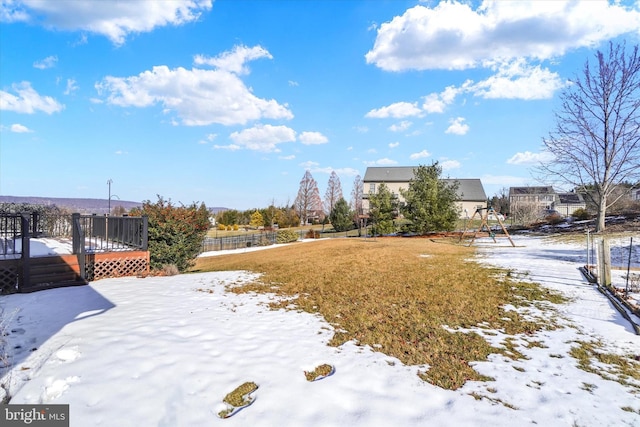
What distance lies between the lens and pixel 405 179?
5866 cm

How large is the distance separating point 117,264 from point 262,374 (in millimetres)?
6430

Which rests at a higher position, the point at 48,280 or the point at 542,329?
the point at 48,280

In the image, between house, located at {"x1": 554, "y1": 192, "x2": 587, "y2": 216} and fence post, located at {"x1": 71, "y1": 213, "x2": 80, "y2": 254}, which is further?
house, located at {"x1": 554, "y1": 192, "x2": 587, "y2": 216}

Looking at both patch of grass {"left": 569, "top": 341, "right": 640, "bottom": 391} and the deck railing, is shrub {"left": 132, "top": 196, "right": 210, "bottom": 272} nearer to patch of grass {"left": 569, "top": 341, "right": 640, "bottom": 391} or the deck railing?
the deck railing

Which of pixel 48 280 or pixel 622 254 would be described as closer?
pixel 48 280

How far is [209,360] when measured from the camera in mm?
3643

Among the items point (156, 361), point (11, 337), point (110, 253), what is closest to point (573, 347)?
point (156, 361)

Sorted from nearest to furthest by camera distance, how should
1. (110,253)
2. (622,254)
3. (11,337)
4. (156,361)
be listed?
1. (156,361)
2. (11,337)
3. (110,253)
4. (622,254)

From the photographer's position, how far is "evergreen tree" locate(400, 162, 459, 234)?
25875 millimetres

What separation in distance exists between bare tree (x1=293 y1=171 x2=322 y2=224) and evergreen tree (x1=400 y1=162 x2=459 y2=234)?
1204 inches

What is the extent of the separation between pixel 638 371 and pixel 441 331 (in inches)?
84.6

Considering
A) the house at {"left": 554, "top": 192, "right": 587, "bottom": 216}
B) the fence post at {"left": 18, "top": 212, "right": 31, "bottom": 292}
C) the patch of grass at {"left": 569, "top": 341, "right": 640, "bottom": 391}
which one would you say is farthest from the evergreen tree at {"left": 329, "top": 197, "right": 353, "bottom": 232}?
the house at {"left": 554, "top": 192, "right": 587, "bottom": 216}

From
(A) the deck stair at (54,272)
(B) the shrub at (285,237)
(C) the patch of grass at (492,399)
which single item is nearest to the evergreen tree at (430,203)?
(B) the shrub at (285,237)

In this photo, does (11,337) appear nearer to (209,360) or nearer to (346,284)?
(209,360)
